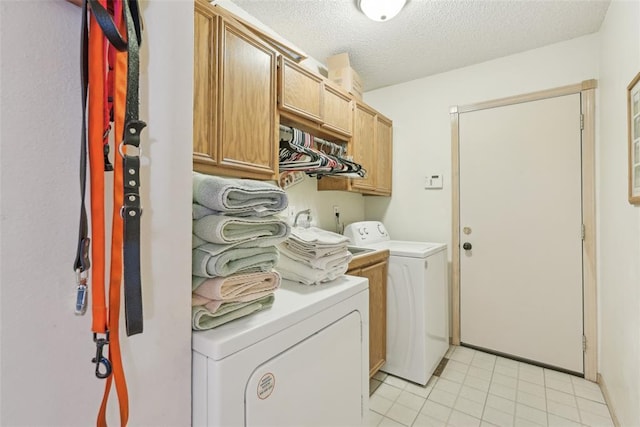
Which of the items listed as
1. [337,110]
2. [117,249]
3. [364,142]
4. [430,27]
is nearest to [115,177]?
[117,249]

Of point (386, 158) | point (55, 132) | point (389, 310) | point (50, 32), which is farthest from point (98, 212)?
point (386, 158)

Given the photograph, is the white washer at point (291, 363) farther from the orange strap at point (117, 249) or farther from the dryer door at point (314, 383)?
the orange strap at point (117, 249)

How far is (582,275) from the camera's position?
216 centimetres

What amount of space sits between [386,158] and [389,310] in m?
1.44

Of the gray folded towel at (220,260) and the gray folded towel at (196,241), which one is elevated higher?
the gray folded towel at (196,241)

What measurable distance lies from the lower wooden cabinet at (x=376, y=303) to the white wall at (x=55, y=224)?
4.54 ft

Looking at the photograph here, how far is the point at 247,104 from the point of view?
1.44 meters

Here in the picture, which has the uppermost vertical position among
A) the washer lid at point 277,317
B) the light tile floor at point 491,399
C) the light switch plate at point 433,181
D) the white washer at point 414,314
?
the light switch plate at point 433,181

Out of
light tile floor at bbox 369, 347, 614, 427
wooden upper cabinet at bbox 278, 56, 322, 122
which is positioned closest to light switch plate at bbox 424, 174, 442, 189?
wooden upper cabinet at bbox 278, 56, 322, 122

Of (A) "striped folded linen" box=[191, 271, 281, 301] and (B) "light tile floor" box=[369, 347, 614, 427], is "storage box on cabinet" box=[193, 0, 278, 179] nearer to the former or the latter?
(A) "striped folded linen" box=[191, 271, 281, 301]

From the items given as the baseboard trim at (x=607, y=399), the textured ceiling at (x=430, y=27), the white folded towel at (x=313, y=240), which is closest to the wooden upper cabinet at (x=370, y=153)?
the textured ceiling at (x=430, y=27)

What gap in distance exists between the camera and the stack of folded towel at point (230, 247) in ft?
A: 2.68

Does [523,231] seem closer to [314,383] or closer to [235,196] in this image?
[314,383]

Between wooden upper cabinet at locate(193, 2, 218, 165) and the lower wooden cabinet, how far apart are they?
1.13m
